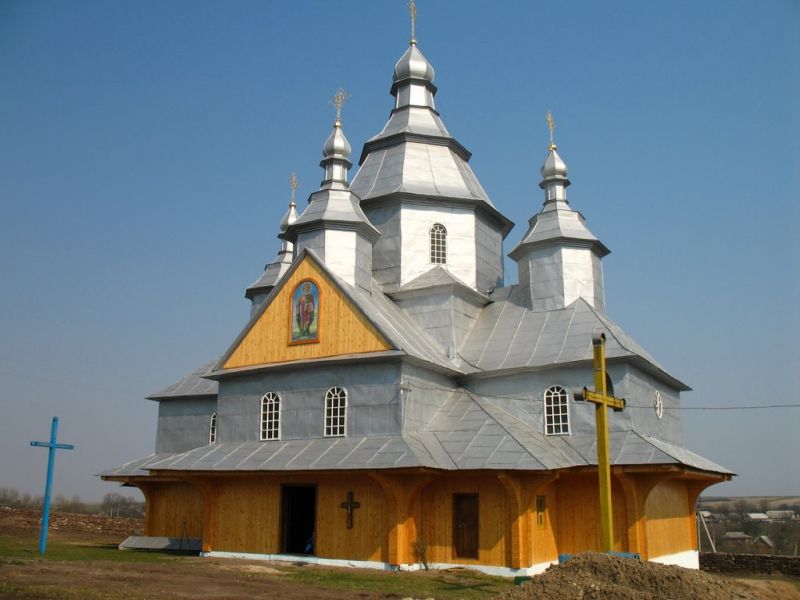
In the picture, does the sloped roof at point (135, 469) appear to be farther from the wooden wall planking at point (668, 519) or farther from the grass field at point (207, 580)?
the wooden wall planking at point (668, 519)

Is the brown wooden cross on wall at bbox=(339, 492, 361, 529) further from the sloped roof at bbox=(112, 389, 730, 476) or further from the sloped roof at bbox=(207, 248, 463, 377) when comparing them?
the sloped roof at bbox=(207, 248, 463, 377)

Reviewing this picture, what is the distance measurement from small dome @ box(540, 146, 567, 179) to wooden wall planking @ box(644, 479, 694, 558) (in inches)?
410

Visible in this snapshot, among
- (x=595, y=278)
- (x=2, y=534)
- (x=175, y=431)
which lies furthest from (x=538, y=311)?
(x=2, y=534)

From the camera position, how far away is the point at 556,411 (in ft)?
67.8

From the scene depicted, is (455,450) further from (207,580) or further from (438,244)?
(438,244)

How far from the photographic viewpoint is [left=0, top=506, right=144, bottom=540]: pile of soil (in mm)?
31141

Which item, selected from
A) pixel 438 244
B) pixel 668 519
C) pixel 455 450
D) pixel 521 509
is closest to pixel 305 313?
pixel 455 450

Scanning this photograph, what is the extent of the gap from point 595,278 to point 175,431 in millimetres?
15577

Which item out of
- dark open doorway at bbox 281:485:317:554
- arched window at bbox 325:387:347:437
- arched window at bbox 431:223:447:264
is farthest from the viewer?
arched window at bbox 431:223:447:264

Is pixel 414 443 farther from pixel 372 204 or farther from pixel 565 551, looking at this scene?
pixel 372 204

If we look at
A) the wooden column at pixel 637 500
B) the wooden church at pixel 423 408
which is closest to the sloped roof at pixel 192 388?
the wooden church at pixel 423 408

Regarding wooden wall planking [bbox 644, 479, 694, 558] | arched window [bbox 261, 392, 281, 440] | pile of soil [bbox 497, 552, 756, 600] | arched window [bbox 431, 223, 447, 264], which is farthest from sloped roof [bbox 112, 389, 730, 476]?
pile of soil [bbox 497, 552, 756, 600]

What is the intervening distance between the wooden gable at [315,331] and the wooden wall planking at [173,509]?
5.61 m

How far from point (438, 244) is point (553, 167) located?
4.63 meters
